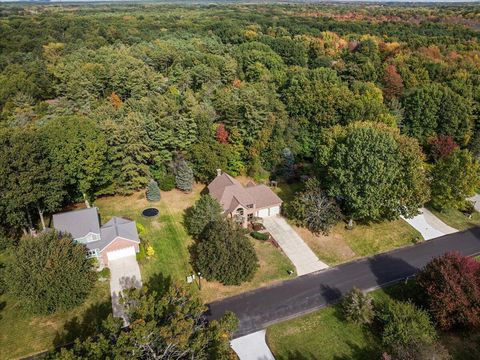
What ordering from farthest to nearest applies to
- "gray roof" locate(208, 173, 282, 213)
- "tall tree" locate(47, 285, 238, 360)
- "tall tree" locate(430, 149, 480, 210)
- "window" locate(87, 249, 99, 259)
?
"tall tree" locate(430, 149, 480, 210) < "gray roof" locate(208, 173, 282, 213) < "window" locate(87, 249, 99, 259) < "tall tree" locate(47, 285, 238, 360)

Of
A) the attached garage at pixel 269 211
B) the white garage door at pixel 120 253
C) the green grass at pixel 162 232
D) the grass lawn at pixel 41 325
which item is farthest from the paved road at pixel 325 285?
the white garage door at pixel 120 253

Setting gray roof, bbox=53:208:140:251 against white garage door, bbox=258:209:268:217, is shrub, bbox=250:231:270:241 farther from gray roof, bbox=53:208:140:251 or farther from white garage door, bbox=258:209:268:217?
gray roof, bbox=53:208:140:251

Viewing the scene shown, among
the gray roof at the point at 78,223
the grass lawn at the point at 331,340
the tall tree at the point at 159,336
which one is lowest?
the grass lawn at the point at 331,340

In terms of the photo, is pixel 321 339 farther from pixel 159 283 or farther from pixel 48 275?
pixel 48 275

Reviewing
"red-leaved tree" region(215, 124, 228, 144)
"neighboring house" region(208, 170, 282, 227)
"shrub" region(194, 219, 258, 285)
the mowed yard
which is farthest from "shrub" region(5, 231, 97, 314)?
"red-leaved tree" region(215, 124, 228, 144)

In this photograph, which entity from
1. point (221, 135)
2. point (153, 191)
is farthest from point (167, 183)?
point (221, 135)

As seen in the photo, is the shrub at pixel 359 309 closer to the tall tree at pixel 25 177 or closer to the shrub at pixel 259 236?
the shrub at pixel 259 236
